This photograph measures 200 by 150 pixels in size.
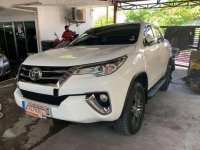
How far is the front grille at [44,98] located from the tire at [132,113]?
2.52 ft

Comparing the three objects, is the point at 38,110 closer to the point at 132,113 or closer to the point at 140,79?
the point at 132,113

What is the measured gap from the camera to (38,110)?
8.53ft

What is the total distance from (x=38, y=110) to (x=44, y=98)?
7.0 inches

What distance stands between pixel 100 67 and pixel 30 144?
1.48 m

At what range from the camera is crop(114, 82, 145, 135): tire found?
262cm

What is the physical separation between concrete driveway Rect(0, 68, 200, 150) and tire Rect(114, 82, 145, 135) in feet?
0.44

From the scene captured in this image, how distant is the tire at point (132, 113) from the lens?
262 centimetres

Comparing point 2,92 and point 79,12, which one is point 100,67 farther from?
point 79,12

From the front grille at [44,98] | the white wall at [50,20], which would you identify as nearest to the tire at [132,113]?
the front grille at [44,98]

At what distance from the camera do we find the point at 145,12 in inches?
1069

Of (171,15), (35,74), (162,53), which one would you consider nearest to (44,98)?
(35,74)

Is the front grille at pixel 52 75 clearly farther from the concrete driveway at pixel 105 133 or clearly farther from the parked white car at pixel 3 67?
the parked white car at pixel 3 67

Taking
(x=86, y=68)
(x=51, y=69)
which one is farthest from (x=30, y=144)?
(x=86, y=68)

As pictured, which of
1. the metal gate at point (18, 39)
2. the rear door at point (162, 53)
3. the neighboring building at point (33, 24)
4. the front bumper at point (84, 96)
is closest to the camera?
the front bumper at point (84, 96)
